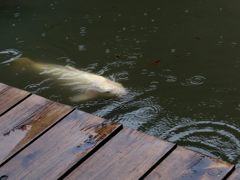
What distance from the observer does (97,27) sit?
641 centimetres

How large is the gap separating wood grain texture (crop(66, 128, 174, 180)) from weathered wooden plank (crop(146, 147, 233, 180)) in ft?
0.19

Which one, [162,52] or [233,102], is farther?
[162,52]

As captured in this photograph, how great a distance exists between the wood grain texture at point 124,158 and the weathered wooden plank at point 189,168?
6 centimetres

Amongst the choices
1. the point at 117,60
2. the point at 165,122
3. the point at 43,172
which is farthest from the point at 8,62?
the point at 43,172

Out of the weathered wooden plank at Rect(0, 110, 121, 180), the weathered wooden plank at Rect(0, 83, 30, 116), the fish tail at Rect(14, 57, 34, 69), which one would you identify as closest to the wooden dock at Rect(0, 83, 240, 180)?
the weathered wooden plank at Rect(0, 110, 121, 180)

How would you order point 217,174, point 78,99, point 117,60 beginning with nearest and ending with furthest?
1. point 217,174
2. point 78,99
3. point 117,60

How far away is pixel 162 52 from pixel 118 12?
5.20 ft

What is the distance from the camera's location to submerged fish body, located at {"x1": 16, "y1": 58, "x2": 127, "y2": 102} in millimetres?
4712

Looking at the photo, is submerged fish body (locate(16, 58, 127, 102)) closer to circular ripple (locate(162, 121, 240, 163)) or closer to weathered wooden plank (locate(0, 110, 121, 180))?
circular ripple (locate(162, 121, 240, 163))

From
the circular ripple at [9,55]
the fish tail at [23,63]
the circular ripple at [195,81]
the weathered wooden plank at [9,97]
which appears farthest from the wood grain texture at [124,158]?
the circular ripple at [9,55]

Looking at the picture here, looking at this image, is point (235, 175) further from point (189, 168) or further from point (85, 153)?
point (85, 153)

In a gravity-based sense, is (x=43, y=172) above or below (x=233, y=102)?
above

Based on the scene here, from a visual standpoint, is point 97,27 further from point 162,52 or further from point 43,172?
point 43,172

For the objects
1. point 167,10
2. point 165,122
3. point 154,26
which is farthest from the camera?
point 167,10
